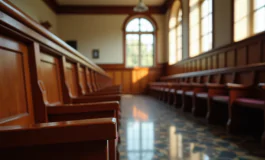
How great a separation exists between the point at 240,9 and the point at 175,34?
467 centimetres

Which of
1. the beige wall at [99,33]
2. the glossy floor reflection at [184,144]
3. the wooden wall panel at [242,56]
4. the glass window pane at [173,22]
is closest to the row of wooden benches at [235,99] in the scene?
the glossy floor reflection at [184,144]

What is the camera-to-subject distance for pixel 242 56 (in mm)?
3857

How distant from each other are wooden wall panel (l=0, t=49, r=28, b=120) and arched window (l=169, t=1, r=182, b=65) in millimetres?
7742

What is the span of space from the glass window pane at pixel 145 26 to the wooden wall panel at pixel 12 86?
9536 millimetres

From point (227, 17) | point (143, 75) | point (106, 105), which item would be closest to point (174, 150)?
point (106, 105)

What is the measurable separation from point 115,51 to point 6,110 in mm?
9422

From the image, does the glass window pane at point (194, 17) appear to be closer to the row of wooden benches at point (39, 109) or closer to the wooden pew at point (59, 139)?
the row of wooden benches at point (39, 109)

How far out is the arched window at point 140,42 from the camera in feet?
33.0

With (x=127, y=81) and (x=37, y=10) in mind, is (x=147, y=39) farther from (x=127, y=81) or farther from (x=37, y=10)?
(x=37, y=10)

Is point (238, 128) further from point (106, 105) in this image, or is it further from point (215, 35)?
point (215, 35)

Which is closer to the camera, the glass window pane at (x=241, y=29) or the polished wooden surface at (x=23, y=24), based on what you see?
the polished wooden surface at (x=23, y=24)

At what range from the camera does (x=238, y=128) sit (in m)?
2.47

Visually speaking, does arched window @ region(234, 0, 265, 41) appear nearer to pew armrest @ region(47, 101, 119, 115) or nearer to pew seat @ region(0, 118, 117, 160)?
pew armrest @ region(47, 101, 119, 115)

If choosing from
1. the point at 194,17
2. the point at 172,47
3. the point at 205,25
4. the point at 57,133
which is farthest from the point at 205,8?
the point at 57,133
